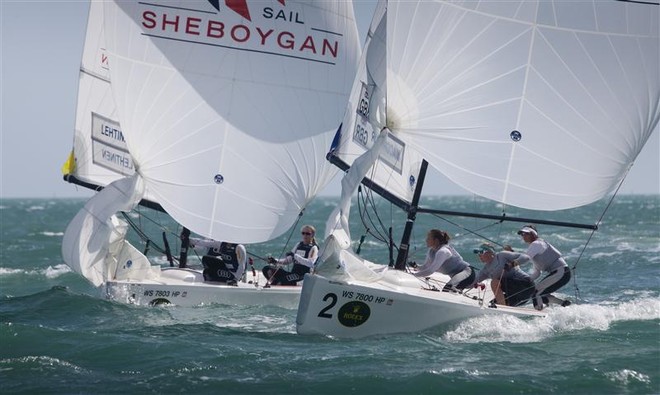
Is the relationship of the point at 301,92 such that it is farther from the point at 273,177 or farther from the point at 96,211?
the point at 96,211

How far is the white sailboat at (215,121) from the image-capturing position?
16562mm

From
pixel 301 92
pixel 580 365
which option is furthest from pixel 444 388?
pixel 301 92

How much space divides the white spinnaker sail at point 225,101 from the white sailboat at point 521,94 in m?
2.40

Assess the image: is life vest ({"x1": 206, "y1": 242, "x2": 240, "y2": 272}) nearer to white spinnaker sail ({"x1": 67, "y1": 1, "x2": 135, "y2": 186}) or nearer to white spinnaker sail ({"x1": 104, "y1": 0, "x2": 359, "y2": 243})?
white spinnaker sail ({"x1": 104, "y1": 0, "x2": 359, "y2": 243})

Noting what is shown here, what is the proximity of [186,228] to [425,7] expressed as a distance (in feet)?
17.4

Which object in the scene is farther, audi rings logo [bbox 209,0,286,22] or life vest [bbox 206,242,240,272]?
life vest [bbox 206,242,240,272]

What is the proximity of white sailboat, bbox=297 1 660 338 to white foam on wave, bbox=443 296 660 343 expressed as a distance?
367 millimetres

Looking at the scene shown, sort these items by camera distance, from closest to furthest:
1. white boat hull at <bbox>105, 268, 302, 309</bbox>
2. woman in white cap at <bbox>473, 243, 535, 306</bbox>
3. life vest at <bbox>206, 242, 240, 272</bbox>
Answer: woman in white cap at <bbox>473, 243, 535, 306</bbox> < white boat hull at <bbox>105, 268, 302, 309</bbox> < life vest at <bbox>206, 242, 240, 272</bbox>

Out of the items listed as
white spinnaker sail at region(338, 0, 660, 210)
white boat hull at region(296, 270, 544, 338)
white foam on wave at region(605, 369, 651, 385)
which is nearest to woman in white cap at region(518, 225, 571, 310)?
white spinnaker sail at region(338, 0, 660, 210)

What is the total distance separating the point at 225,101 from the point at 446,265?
4573 millimetres

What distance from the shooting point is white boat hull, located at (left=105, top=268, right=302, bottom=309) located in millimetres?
16312

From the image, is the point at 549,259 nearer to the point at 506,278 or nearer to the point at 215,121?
the point at 506,278

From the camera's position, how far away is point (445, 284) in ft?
48.8

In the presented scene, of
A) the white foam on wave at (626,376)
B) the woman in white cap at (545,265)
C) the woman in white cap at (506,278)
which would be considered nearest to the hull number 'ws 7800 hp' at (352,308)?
the woman in white cap at (506,278)
